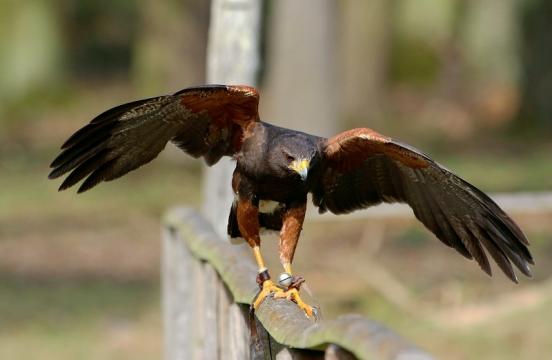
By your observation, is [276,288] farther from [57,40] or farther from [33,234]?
[57,40]

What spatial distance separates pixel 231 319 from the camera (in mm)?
5492

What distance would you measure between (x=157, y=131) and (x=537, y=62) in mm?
18133

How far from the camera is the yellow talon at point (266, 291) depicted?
Answer: 4911 millimetres

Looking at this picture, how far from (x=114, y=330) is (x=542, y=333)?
13.0 ft

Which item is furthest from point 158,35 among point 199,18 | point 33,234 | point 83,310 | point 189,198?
point 83,310

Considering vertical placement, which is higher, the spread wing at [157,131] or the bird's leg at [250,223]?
the spread wing at [157,131]

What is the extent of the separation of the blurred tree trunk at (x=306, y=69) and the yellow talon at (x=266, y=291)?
12700 mm

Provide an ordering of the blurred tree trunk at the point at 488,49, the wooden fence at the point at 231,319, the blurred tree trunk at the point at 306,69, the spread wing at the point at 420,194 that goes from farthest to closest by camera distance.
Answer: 1. the blurred tree trunk at the point at 488,49
2. the blurred tree trunk at the point at 306,69
3. the spread wing at the point at 420,194
4. the wooden fence at the point at 231,319

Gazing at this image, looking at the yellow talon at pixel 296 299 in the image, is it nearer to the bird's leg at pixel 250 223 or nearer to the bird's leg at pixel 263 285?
the bird's leg at pixel 263 285

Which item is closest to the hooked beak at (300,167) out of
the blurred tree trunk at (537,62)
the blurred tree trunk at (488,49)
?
the blurred tree trunk at (537,62)

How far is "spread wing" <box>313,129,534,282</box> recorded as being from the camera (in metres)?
5.93

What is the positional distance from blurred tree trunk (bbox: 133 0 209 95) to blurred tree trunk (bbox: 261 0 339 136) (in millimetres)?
3451

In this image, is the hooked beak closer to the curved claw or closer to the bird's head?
the bird's head

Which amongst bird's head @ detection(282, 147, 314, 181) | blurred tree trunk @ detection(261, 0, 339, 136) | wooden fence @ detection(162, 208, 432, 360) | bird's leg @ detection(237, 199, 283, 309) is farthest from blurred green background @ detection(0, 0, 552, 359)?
bird's head @ detection(282, 147, 314, 181)
